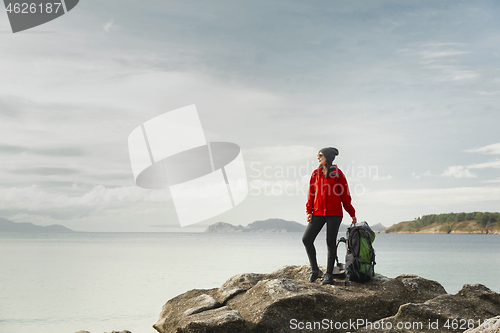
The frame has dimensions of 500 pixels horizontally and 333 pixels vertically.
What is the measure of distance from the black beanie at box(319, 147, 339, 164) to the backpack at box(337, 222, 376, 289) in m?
1.34

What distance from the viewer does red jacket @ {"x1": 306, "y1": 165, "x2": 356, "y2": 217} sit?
20.3ft

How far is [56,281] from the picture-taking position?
23.7 m

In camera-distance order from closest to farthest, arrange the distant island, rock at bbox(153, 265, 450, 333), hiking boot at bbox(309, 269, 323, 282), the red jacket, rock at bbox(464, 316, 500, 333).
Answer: rock at bbox(464, 316, 500, 333) → rock at bbox(153, 265, 450, 333) → the red jacket → hiking boot at bbox(309, 269, 323, 282) → the distant island

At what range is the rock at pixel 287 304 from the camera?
16.3 ft

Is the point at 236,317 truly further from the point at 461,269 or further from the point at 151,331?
the point at 461,269

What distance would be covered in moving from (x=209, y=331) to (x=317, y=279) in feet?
8.40

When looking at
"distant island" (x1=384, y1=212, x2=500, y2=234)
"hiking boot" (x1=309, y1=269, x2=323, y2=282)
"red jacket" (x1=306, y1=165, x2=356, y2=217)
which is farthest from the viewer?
"distant island" (x1=384, y1=212, x2=500, y2=234)

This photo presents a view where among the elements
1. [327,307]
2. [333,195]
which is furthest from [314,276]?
[333,195]

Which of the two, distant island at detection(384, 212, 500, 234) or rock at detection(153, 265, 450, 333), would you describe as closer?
rock at detection(153, 265, 450, 333)

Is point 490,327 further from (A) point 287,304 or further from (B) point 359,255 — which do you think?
(B) point 359,255

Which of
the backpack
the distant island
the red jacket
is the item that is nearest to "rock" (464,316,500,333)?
the backpack

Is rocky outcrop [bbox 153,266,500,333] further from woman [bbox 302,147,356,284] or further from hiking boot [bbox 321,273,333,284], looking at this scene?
woman [bbox 302,147,356,284]

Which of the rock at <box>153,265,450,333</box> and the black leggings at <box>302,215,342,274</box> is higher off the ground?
the black leggings at <box>302,215,342,274</box>

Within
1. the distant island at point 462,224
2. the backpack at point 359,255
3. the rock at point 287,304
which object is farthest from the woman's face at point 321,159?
the distant island at point 462,224
